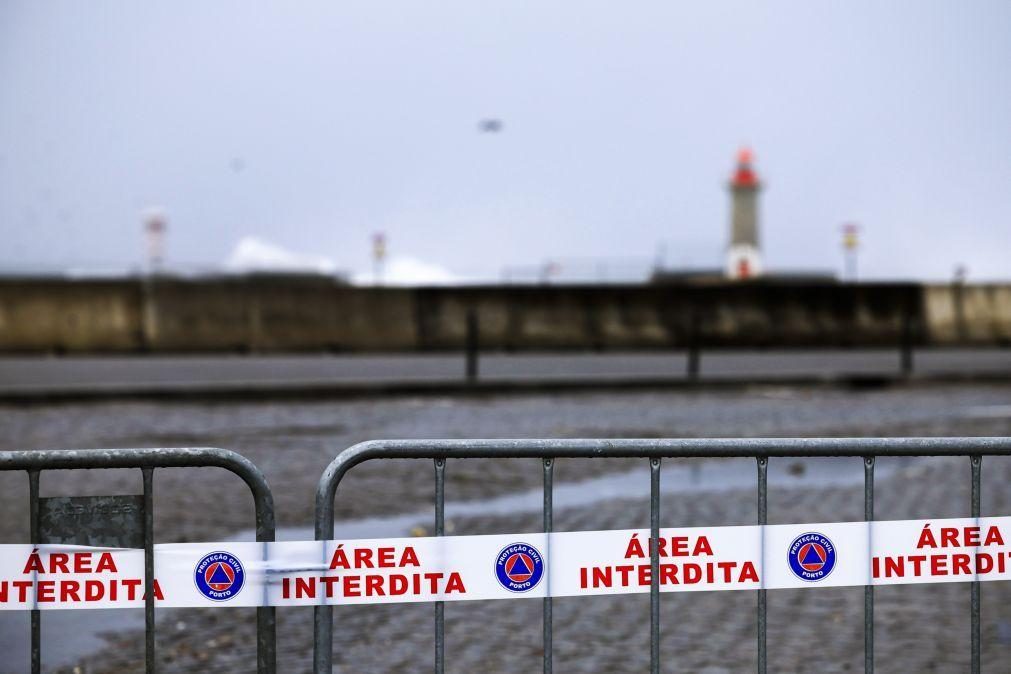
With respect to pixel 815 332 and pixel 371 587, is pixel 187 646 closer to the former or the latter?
pixel 371 587

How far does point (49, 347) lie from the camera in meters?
18.0

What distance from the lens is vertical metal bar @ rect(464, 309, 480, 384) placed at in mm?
16841

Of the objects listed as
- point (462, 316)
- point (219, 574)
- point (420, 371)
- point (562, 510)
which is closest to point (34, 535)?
point (219, 574)

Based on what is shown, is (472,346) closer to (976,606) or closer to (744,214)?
(976,606)

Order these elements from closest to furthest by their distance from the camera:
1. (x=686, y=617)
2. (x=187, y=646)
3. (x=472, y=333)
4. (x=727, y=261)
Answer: (x=187, y=646)
(x=686, y=617)
(x=472, y=333)
(x=727, y=261)

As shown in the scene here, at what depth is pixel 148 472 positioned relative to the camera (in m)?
3.43

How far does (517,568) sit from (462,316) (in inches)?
603

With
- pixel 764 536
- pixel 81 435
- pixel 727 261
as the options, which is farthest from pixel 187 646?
pixel 727 261

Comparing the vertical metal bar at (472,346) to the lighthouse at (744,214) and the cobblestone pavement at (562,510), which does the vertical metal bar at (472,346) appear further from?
the lighthouse at (744,214)

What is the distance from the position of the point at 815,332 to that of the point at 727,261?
201 ft

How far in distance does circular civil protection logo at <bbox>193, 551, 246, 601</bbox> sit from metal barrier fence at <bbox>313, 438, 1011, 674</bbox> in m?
0.23

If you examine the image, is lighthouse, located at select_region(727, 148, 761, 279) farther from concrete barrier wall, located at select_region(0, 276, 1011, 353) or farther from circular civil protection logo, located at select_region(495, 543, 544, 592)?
circular civil protection logo, located at select_region(495, 543, 544, 592)

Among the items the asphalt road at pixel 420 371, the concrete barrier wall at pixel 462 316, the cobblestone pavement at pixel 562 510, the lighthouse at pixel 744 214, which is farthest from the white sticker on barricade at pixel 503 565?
the lighthouse at pixel 744 214

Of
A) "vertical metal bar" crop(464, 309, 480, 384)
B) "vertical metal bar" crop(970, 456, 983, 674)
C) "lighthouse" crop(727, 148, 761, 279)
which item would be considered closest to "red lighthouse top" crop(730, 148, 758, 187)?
"lighthouse" crop(727, 148, 761, 279)
